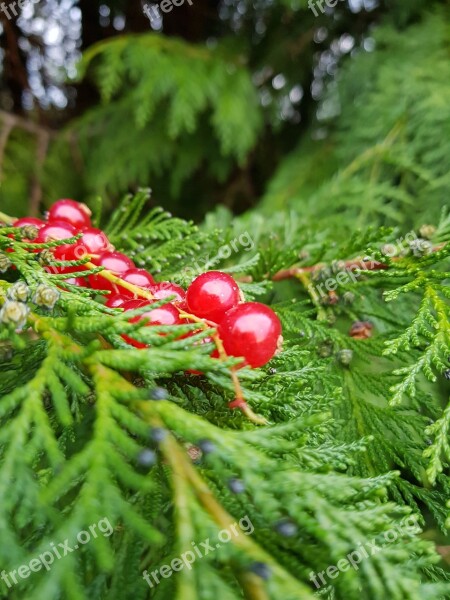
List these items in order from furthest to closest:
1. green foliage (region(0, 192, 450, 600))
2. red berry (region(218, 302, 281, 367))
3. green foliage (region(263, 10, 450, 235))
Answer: green foliage (region(263, 10, 450, 235)) → red berry (region(218, 302, 281, 367)) → green foliage (region(0, 192, 450, 600))

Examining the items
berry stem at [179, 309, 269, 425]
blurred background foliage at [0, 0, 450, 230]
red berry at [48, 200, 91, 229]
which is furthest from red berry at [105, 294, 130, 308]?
blurred background foliage at [0, 0, 450, 230]

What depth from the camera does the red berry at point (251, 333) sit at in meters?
0.54

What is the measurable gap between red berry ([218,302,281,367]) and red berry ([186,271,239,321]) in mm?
31

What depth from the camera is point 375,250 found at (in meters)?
0.70

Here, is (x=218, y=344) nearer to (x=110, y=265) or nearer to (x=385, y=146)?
(x=110, y=265)

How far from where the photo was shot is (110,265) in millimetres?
689

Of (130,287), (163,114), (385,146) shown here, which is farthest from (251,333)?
(163,114)

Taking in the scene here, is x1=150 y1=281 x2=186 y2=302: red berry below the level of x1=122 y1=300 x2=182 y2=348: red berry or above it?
above

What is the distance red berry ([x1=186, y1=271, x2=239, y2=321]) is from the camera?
0.59 m

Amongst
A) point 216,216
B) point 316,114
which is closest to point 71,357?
point 216,216

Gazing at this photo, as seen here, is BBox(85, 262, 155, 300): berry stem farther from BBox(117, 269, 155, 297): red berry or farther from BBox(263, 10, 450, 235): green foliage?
BBox(263, 10, 450, 235): green foliage

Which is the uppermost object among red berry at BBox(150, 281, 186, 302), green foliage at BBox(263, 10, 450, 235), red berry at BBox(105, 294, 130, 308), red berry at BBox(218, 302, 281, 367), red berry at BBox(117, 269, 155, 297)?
green foliage at BBox(263, 10, 450, 235)

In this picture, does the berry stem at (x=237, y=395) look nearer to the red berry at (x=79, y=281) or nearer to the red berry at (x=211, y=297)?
the red berry at (x=211, y=297)

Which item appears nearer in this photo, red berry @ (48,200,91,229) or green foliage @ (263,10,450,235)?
red berry @ (48,200,91,229)
